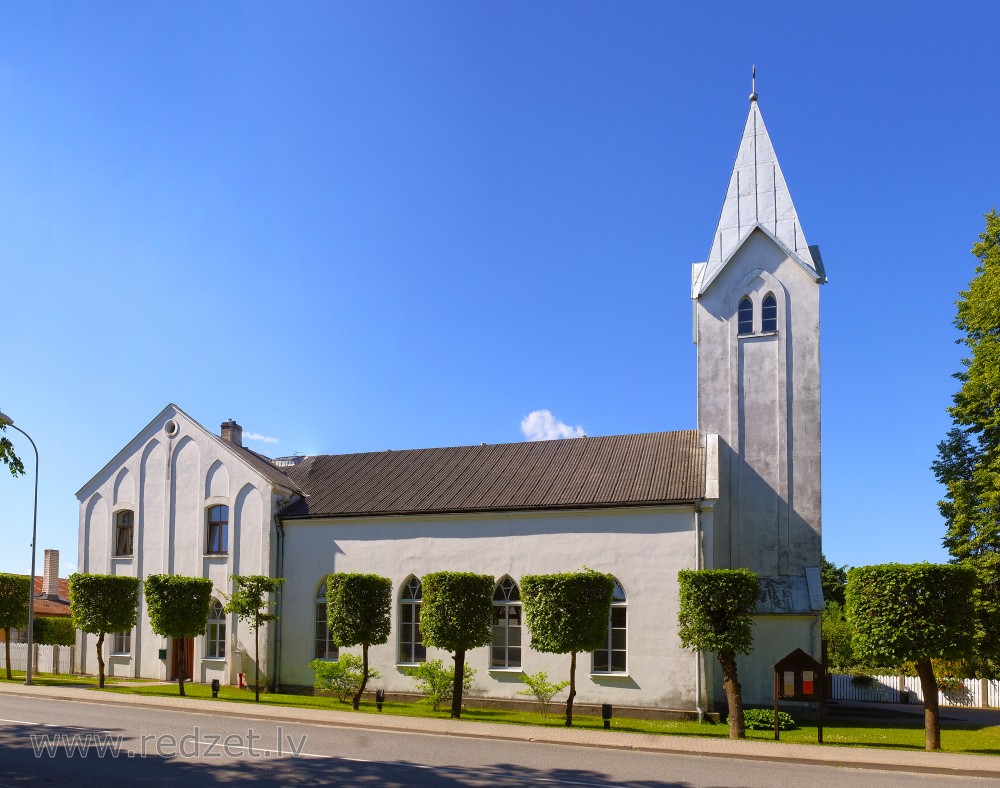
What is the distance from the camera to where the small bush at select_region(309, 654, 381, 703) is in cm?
2798

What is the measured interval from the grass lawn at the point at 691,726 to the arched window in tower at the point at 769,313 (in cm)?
1353

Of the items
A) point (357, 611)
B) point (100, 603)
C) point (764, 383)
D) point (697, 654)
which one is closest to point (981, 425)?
point (764, 383)

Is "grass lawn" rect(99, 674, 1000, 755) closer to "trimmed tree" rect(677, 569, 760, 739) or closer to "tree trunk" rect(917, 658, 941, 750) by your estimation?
"tree trunk" rect(917, 658, 941, 750)

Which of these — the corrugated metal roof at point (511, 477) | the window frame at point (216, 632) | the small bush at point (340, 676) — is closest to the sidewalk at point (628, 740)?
the small bush at point (340, 676)

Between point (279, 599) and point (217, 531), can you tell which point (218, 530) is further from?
point (279, 599)

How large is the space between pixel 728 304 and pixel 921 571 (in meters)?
14.5

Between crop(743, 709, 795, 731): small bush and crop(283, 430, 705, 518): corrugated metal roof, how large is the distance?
653cm

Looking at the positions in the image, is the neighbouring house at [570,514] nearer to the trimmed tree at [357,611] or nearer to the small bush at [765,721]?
the small bush at [765,721]

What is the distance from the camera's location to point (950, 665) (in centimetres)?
3591

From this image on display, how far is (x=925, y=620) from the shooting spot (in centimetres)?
1975

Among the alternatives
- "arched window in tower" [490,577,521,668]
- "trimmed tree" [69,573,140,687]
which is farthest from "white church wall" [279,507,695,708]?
"trimmed tree" [69,573,140,687]

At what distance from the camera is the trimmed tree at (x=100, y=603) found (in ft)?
105

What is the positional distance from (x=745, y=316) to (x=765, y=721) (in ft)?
48.2

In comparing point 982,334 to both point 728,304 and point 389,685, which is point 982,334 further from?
point 389,685
